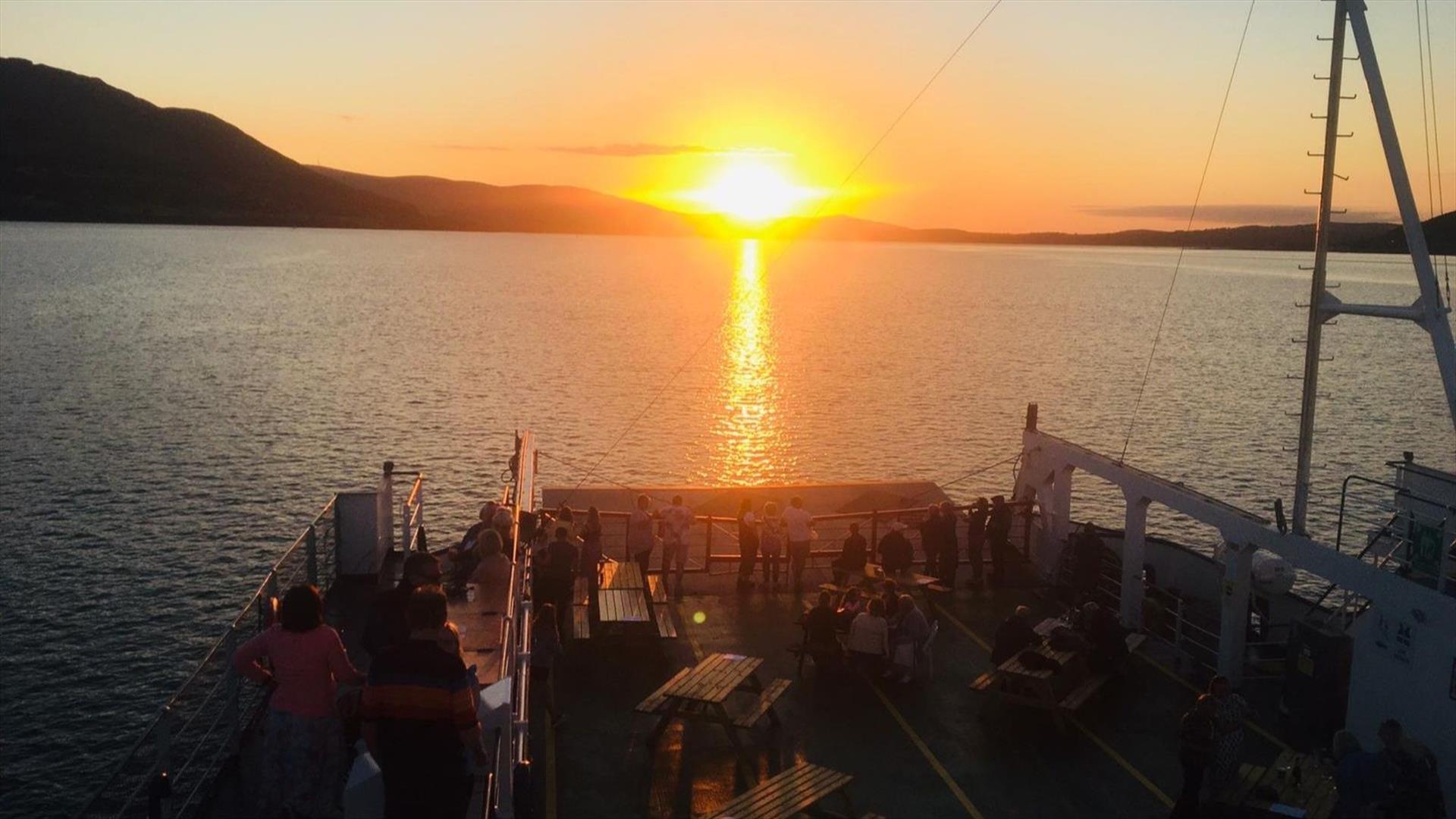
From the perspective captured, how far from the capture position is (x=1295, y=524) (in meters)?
13.5

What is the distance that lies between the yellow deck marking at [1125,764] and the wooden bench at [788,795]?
3327 mm

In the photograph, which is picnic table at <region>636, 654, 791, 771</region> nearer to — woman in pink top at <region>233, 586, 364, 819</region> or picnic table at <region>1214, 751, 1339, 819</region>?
picnic table at <region>1214, 751, 1339, 819</region>

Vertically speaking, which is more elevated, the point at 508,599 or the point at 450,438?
the point at 508,599

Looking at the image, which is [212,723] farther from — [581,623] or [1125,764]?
[1125,764]

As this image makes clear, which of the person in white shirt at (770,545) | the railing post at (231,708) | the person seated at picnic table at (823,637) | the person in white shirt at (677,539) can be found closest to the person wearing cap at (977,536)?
the person in white shirt at (770,545)

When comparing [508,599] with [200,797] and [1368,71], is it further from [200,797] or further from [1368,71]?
[1368,71]

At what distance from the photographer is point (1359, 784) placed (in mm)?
9773

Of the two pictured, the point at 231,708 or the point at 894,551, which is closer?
the point at 231,708

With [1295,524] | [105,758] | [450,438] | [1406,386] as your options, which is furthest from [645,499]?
[1406,386]

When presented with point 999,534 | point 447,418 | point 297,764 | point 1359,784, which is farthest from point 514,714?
point 447,418

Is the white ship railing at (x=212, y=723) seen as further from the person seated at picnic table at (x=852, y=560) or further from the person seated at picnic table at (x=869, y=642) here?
the person seated at picnic table at (x=852, y=560)

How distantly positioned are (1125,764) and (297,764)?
8470mm

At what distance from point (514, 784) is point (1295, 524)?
32.6 ft

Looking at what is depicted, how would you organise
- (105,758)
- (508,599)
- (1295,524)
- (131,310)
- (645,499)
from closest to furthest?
(508,599)
(1295,524)
(645,499)
(105,758)
(131,310)
